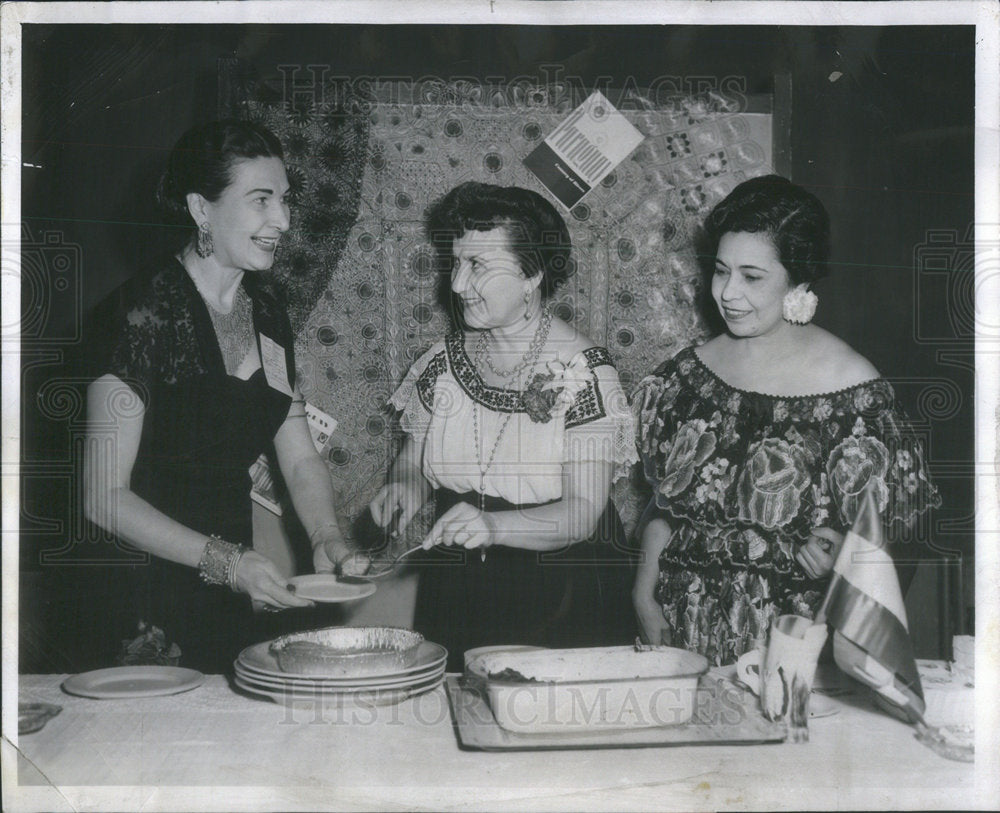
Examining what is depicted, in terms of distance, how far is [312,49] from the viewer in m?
2.07

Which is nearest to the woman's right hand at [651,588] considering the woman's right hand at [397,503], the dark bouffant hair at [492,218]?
the woman's right hand at [397,503]

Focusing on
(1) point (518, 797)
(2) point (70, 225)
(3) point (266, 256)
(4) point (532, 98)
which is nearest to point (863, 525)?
(1) point (518, 797)

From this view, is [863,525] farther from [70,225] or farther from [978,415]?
[70,225]

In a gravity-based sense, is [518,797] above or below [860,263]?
below

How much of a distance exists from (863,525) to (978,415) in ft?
1.10

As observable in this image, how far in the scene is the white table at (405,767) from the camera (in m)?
1.85

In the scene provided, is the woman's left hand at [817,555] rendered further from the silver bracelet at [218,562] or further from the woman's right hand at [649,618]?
the silver bracelet at [218,562]

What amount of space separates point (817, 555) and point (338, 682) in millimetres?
981

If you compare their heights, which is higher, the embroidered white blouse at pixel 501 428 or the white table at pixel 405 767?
the embroidered white blouse at pixel 501 428

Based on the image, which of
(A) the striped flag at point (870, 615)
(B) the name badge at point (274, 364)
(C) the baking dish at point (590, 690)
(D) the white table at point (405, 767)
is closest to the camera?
(C) the baking dish at point (590, 690)

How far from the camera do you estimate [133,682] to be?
1.96m

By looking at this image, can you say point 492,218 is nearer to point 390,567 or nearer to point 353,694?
point 390,567

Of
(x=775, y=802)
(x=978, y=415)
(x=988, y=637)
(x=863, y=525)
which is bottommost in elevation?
(x=775, y=802)

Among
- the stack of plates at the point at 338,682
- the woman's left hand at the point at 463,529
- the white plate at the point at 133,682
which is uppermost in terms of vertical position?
the woman's left hand at the point at 463,529
